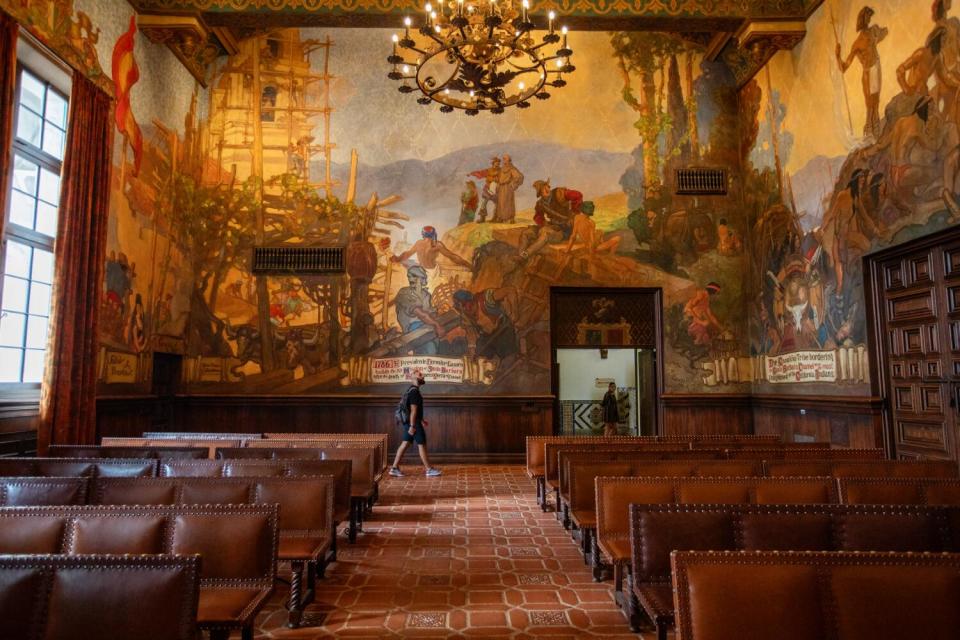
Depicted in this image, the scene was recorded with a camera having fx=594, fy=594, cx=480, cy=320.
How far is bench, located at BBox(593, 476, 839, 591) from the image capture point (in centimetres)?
369

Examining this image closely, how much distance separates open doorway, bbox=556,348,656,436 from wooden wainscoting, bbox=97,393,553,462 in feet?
17.1

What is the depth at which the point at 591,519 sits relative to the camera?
4.57 m

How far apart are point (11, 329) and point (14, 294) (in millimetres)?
438

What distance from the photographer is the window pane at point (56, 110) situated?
8.03m

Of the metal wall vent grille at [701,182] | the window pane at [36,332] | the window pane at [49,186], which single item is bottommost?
the window pane at [36,332]

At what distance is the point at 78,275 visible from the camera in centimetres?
781

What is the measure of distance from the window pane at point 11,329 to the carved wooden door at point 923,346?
1125 cm

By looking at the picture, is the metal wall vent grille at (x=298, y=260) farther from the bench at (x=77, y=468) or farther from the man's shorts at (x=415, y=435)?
the bench at (x=77, y=468)

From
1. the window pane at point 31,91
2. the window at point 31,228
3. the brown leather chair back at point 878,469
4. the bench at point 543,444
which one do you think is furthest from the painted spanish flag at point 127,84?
the brown leather chair back at point 878,469

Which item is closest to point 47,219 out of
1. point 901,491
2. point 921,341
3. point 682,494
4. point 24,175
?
point 24,175

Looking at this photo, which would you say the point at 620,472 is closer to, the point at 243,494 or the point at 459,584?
the point at 459,584

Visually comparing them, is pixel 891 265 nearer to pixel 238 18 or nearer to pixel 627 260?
pixel 627 260

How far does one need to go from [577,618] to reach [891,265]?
7105mm

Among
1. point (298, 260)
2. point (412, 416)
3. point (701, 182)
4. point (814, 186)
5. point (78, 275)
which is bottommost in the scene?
point (412, 416)
